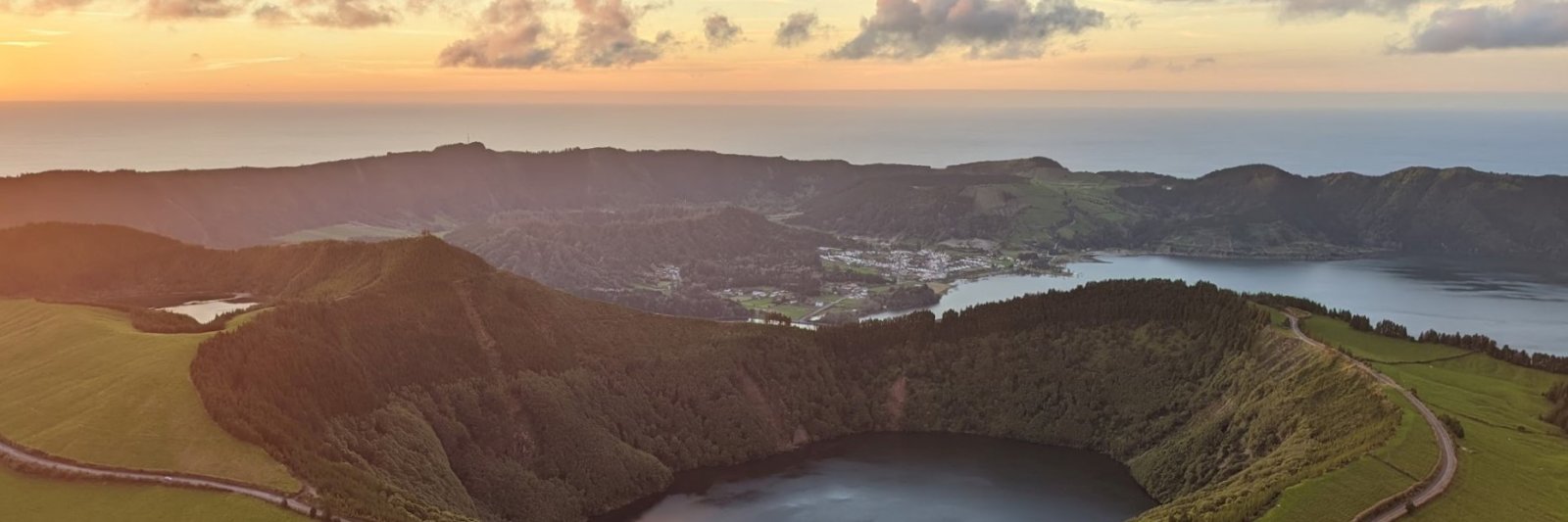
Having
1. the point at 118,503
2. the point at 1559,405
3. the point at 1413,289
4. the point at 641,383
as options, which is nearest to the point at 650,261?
the point at 641,383

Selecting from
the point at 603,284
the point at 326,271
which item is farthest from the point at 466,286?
the point at 603,284

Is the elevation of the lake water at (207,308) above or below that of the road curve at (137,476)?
above

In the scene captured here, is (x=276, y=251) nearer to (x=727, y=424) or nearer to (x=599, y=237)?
(x=727, y=424)

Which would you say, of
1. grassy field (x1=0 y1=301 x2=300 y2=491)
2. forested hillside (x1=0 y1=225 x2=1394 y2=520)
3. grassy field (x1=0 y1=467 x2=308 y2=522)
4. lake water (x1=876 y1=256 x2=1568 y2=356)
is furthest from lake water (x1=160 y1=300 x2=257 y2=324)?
lake water (x1=876 y1=256 x2=1568 y2=356)

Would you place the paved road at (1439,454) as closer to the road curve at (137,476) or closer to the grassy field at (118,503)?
the grassy field at (118,503)

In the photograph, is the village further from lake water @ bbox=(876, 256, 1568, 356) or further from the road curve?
the road curve

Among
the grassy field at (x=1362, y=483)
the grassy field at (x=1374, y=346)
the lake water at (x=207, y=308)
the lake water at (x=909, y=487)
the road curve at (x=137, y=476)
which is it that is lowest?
the lake water at (x=909, y=487)

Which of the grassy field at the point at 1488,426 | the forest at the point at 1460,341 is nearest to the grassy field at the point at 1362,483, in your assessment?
the grassy field at the point at 1488,426
